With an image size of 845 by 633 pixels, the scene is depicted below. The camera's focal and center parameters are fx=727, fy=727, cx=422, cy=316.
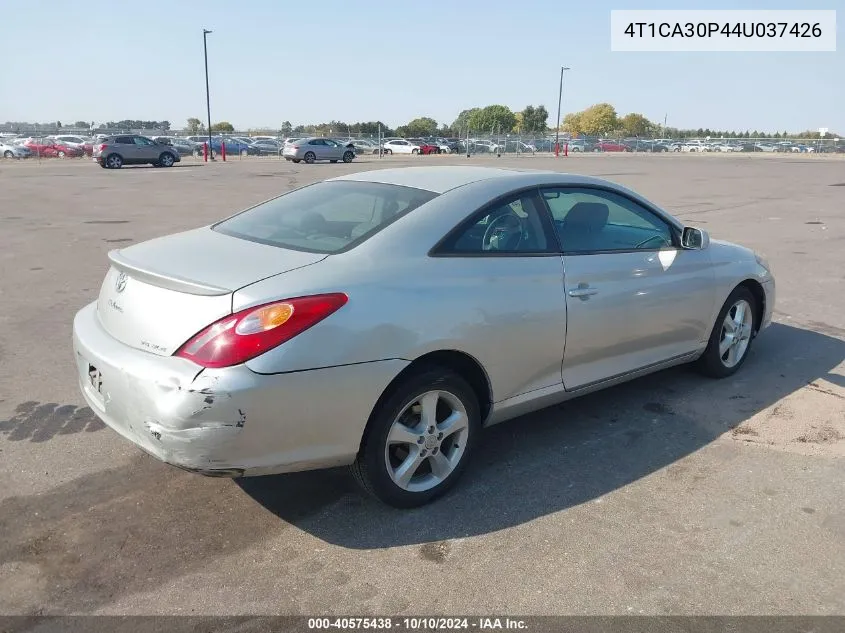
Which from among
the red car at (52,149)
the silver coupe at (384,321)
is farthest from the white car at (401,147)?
the silver coupe at (384,321)

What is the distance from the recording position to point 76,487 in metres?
3.55

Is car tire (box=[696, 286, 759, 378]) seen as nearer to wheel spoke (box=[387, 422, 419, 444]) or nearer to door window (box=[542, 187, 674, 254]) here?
door window (box=[542, 187, 674, 254])

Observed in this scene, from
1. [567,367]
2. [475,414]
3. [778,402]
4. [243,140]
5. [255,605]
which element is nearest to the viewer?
[255,605]

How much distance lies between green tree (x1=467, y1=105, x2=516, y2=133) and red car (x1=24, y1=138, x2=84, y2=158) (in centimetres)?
9495

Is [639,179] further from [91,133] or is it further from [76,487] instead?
[91,133]

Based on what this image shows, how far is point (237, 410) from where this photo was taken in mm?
2758

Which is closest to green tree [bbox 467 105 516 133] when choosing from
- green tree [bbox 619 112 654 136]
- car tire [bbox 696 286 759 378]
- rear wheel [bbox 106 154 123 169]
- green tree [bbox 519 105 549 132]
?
green tree [bbox 519 105 549 132]

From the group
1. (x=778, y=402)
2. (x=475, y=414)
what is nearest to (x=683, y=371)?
(x=778, y=402)

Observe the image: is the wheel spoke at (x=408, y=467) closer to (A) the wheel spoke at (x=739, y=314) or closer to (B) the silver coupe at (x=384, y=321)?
(B) the silver coupe at (x=384, y=321)

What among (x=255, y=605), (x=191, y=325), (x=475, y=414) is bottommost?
(x=255, y=605)

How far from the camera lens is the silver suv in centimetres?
3219

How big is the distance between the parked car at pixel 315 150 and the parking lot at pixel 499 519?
36.0m

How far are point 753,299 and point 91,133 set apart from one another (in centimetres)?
5975

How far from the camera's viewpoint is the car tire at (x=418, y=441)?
3.14 m
